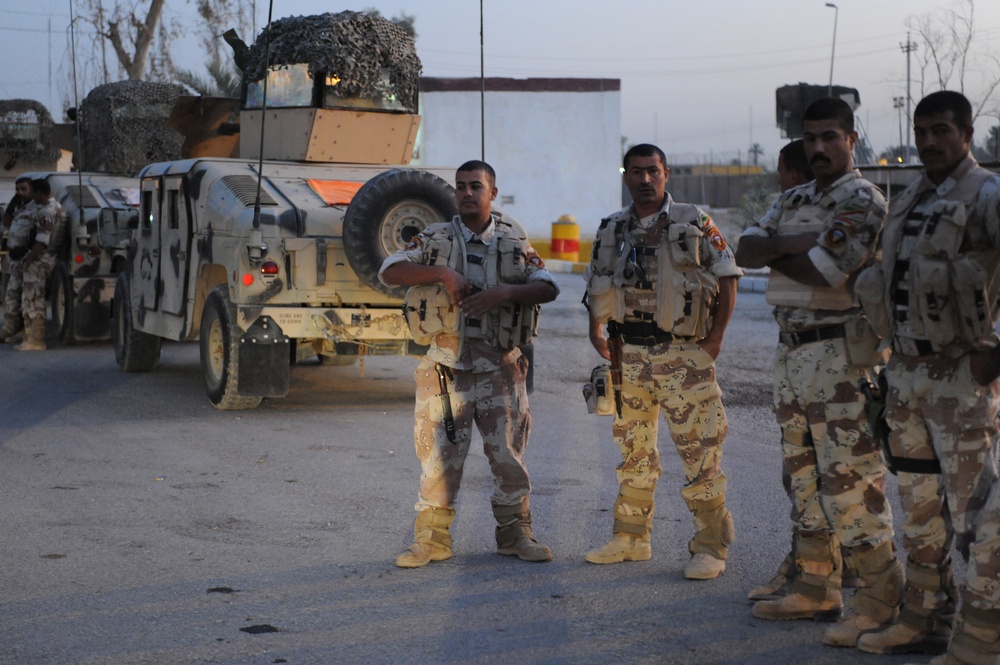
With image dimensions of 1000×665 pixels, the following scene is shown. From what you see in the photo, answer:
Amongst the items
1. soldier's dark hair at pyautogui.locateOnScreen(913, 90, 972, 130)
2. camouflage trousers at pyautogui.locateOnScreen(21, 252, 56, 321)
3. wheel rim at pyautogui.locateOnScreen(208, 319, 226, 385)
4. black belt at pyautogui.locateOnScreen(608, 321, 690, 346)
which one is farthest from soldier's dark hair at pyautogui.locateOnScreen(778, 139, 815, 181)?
camouflage trousers at pyautogui.locateOnScreen(21, 252, 56, 321)

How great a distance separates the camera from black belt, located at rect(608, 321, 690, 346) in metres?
5.30

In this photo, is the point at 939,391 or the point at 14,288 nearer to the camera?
the point at 939,391

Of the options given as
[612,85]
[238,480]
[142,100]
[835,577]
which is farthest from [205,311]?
[612,85]

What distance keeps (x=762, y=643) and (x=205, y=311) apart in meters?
6.37

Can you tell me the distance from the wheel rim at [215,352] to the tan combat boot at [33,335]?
484 centimetres

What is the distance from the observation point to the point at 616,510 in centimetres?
556

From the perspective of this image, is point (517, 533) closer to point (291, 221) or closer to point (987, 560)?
point (987, 560)

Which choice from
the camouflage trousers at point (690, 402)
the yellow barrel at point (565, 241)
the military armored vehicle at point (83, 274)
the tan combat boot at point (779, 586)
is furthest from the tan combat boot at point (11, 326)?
the yellow barrel at point (565, 241)

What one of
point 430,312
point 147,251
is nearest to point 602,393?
point 430,312

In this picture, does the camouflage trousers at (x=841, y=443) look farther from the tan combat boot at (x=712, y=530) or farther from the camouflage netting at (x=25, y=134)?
the camouflage netting at (x=25, y=134)

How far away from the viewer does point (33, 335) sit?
13.9 meters

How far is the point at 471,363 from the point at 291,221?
13.3ft

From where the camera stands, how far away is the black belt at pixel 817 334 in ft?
14.9

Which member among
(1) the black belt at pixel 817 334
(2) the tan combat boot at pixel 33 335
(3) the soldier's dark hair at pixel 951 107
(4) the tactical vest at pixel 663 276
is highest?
(3) the soldier's dark hair at pixel 951 107
